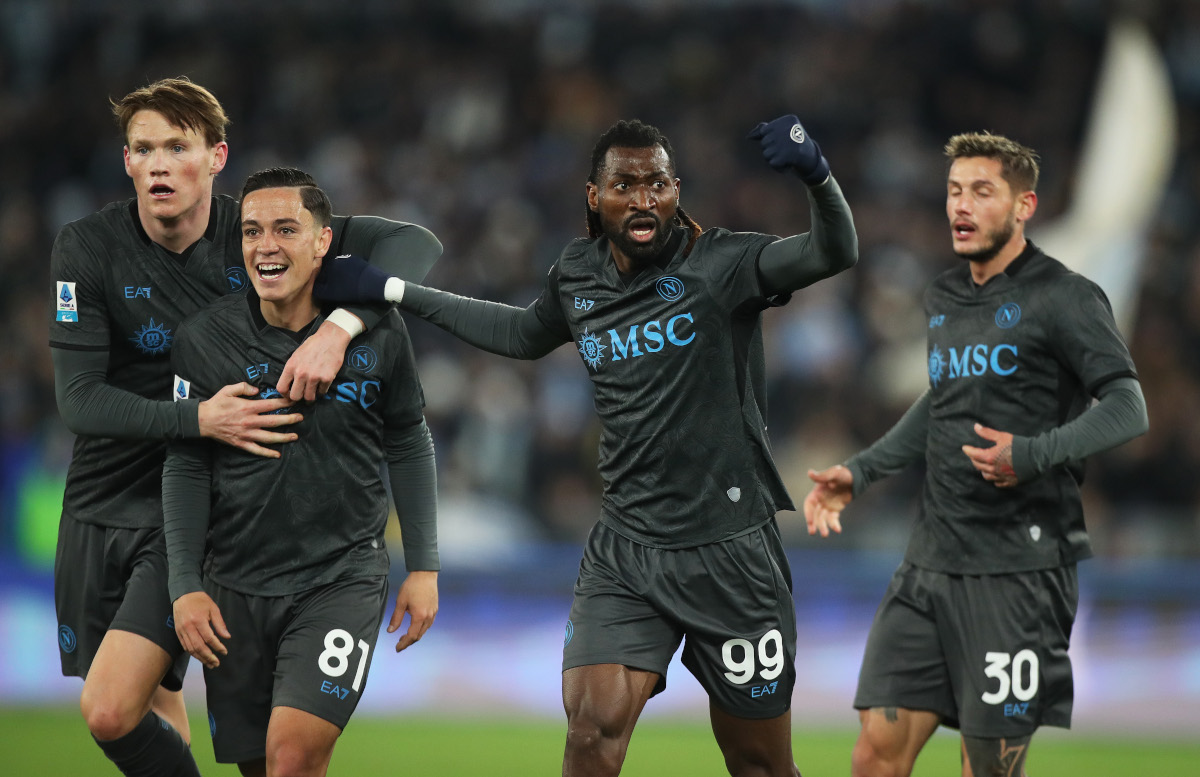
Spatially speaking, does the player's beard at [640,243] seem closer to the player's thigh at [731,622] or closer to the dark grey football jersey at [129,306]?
the player's thigh at [731,622]

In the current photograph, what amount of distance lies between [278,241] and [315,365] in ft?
1.33

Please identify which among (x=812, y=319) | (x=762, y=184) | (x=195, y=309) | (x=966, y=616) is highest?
(x=762, y=184)

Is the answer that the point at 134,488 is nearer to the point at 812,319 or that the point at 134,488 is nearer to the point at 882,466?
the point at 882,466

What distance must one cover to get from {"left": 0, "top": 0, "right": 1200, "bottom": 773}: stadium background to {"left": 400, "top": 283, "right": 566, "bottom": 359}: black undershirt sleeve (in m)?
4.44

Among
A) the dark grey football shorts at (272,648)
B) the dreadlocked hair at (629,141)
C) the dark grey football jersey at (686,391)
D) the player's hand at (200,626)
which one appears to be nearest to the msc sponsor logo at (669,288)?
the dark grey football jersey at (686,391)

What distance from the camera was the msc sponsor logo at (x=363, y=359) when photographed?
425cm

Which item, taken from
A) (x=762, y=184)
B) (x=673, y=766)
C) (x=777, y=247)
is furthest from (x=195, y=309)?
(x=762, y=184)

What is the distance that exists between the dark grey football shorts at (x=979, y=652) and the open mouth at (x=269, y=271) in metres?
2.31

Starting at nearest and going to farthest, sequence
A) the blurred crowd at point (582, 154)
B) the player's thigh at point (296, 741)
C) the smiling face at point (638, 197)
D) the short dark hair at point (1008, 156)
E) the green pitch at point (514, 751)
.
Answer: the player's thigh at point (296, 741)
the smiling face at point (638, 197)
the short dark hair at point (1008, 156)
the green pitch at point (514, 751)
the blurred crowd at point (582, 154)

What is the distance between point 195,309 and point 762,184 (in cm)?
855

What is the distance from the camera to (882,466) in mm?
5012

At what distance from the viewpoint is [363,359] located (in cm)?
427

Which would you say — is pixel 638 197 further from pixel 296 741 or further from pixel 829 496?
pixel 296 741

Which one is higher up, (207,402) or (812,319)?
(812,319)
